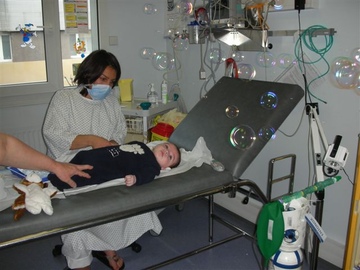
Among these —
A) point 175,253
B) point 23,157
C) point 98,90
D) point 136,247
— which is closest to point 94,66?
point 98,90

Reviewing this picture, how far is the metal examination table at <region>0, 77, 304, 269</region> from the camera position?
A: 147cm

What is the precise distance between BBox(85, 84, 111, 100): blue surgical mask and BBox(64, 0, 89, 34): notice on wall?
149 cm

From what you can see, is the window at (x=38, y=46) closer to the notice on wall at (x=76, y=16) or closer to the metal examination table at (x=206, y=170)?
the notice on wall at (x=76, y=16)

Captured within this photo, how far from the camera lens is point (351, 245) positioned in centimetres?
194

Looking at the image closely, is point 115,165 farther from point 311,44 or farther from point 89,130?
point 311,44

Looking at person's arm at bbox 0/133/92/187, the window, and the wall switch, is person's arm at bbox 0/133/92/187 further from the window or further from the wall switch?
the wall switch

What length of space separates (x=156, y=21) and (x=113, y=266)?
2.48m

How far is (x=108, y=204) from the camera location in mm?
1601

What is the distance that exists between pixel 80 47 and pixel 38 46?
0.39 metres

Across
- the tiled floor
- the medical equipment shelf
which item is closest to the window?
the medical equipment shelf

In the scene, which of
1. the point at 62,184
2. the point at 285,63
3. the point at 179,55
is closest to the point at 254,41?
the point at 285,63

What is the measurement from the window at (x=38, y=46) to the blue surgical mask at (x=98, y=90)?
1.35m

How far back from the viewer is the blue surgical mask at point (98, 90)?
7.31 feet

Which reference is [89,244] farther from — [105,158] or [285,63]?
[285,63]
